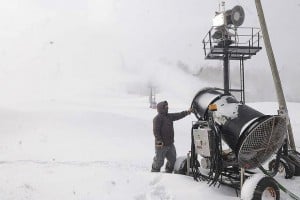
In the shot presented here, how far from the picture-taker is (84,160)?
13461mm

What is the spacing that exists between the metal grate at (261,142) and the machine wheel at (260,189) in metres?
0.62

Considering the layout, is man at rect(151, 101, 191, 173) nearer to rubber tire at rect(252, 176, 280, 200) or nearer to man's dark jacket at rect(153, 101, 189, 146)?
man's dark jacket at rect(153, 101, 189, 146)

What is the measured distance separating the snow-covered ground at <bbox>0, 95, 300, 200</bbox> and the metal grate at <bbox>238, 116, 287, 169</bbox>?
32.1 inches

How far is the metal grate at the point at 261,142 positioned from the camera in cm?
707

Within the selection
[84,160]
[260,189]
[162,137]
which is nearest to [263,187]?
[260,189]

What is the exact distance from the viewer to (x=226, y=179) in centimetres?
838

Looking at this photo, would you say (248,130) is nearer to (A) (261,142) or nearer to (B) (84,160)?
(A) (261,142)

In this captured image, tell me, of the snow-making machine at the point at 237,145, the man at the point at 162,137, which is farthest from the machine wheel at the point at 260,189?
the man at the point at 162,137

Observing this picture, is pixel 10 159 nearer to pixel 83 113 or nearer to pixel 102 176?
pixel 102 176

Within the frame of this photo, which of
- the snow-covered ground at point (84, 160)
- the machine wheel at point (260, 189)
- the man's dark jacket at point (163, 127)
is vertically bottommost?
the snow-covered ground at point (84, 160)

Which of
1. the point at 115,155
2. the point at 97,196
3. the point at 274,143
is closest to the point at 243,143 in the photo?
the point at 274,143

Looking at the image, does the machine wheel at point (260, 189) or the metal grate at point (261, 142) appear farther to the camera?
the metal grate at point (261, 142)

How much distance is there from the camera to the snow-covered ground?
7.33 meters

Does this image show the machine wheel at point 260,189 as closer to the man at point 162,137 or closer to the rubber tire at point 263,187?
the rubber tire at point 263,187
